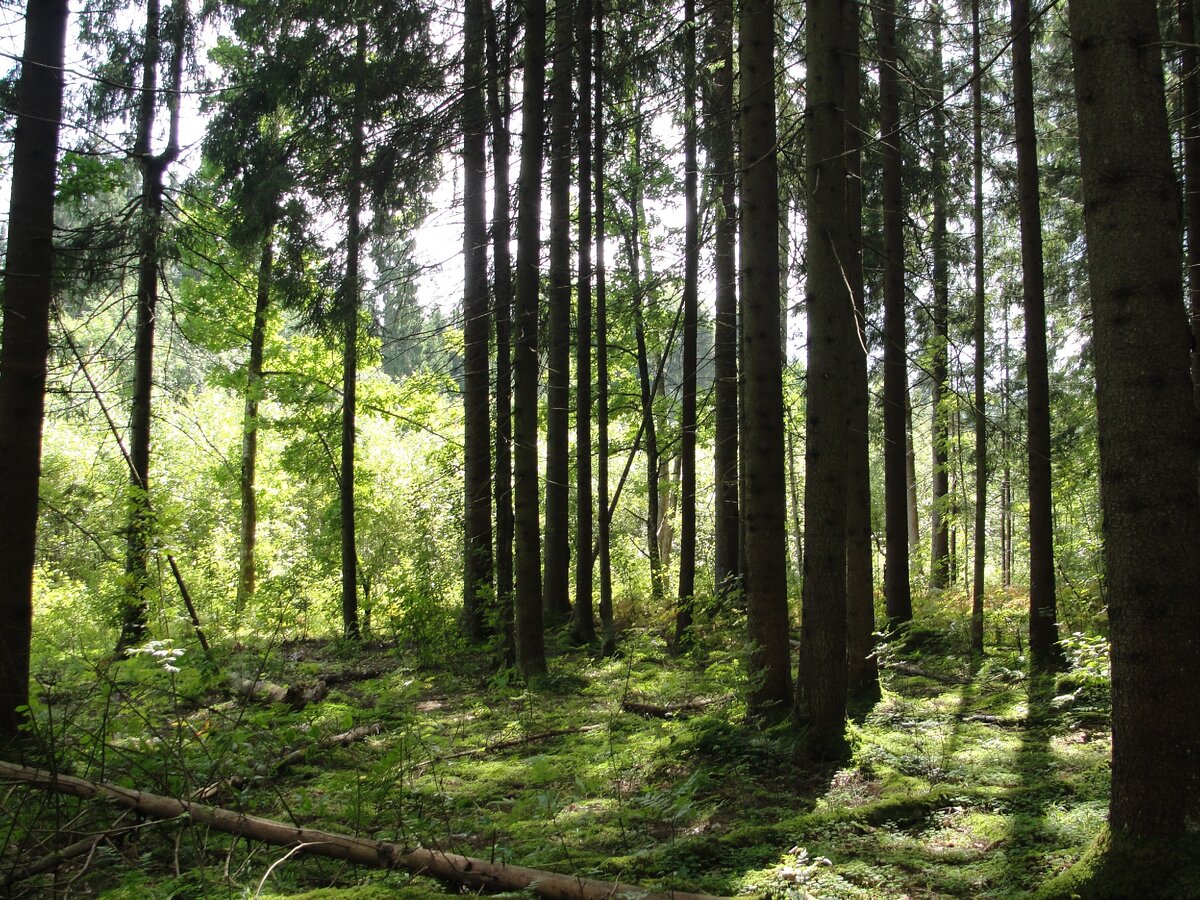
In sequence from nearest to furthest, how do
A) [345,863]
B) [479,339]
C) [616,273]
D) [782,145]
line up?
[345,863] → [782,145] → [479,339] → [616,273]

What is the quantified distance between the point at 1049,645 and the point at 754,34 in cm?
783

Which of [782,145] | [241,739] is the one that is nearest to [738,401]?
[782,145]

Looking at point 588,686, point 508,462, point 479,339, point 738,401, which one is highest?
point 479,339

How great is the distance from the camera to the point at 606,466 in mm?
11844

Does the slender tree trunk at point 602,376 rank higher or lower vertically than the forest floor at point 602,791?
Answer: higher

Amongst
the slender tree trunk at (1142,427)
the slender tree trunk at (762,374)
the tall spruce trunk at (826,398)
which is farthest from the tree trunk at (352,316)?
the slender tree trunk at (1142,427)

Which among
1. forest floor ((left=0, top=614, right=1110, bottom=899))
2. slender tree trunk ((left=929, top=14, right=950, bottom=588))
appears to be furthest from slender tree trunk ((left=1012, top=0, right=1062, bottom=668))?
forest floor ((left=0, top=614, right=1110, bottom=899))

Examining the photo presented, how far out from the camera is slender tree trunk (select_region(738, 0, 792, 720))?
6.91 meters

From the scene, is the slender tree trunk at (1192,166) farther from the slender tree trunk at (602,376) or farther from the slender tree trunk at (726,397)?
the slender tree trunk at (602,376)

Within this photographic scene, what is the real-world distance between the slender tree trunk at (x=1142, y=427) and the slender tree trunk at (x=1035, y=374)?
271 inches

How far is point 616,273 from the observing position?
14578 millimetres

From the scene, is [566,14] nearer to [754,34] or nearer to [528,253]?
[528,253]

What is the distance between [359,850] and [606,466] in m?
8.11

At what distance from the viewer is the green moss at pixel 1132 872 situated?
9.68 ft
